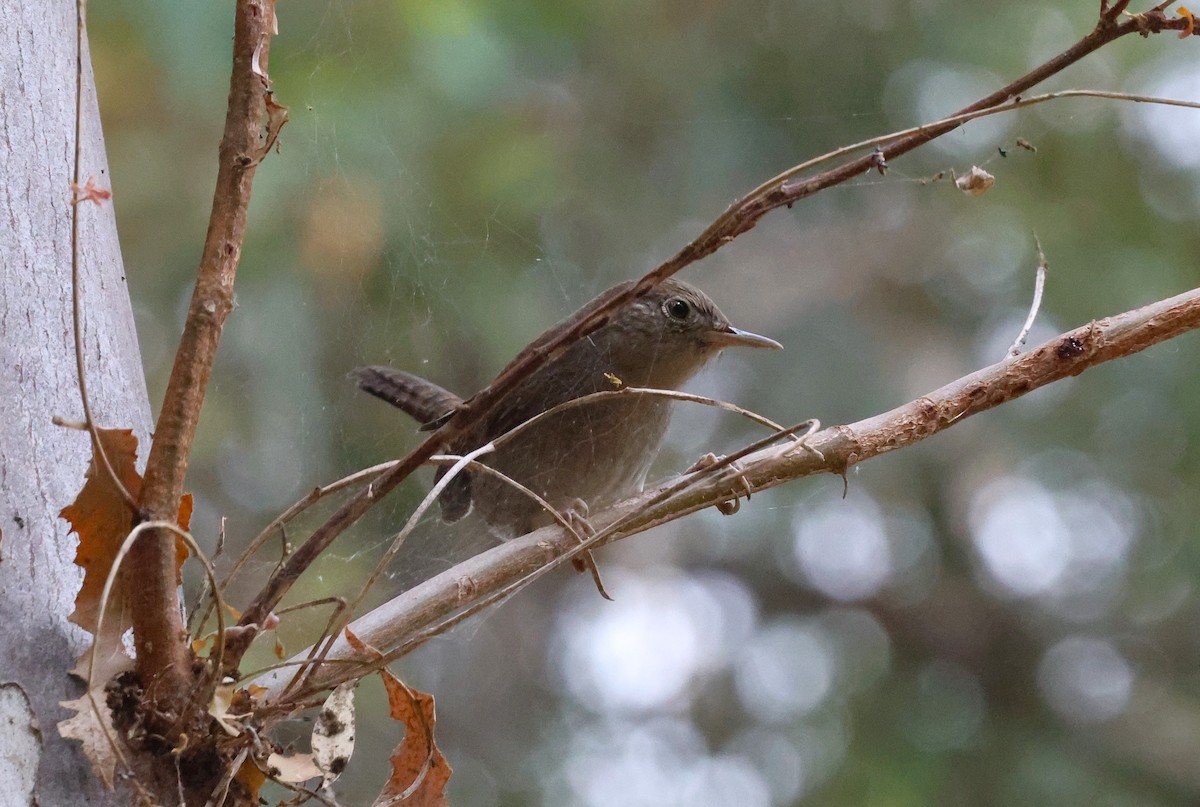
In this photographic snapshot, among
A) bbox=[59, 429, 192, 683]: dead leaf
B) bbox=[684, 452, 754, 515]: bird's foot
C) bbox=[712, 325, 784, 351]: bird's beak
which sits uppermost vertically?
bbox=[712, 325, 784, 351]: bird's beak

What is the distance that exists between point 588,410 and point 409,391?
0.50 metres

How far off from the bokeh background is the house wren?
105 millimetres

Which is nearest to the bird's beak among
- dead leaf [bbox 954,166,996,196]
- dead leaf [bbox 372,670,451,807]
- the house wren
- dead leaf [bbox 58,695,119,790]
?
the house wren

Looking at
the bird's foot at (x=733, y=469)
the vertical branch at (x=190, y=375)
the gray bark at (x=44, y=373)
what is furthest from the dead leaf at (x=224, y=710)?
the bird's foot at (x=733, y=469)

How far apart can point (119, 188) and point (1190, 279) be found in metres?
3.17

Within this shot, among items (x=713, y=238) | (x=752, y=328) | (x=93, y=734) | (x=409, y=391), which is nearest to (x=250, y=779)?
(x=93, y=734)

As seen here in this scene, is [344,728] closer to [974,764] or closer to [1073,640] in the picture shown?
[974,764]

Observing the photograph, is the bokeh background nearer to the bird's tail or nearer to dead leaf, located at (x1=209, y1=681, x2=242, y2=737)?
the bird's tail

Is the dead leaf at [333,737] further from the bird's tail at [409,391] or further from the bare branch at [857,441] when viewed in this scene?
the bird's tail at [409,391]

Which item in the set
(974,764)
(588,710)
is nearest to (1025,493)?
(974,764)

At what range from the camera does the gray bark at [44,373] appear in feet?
4.02

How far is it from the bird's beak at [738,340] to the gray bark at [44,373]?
1344 millimetres

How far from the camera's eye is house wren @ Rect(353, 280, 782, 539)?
7.83 ft

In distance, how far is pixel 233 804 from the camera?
1.38 metres
